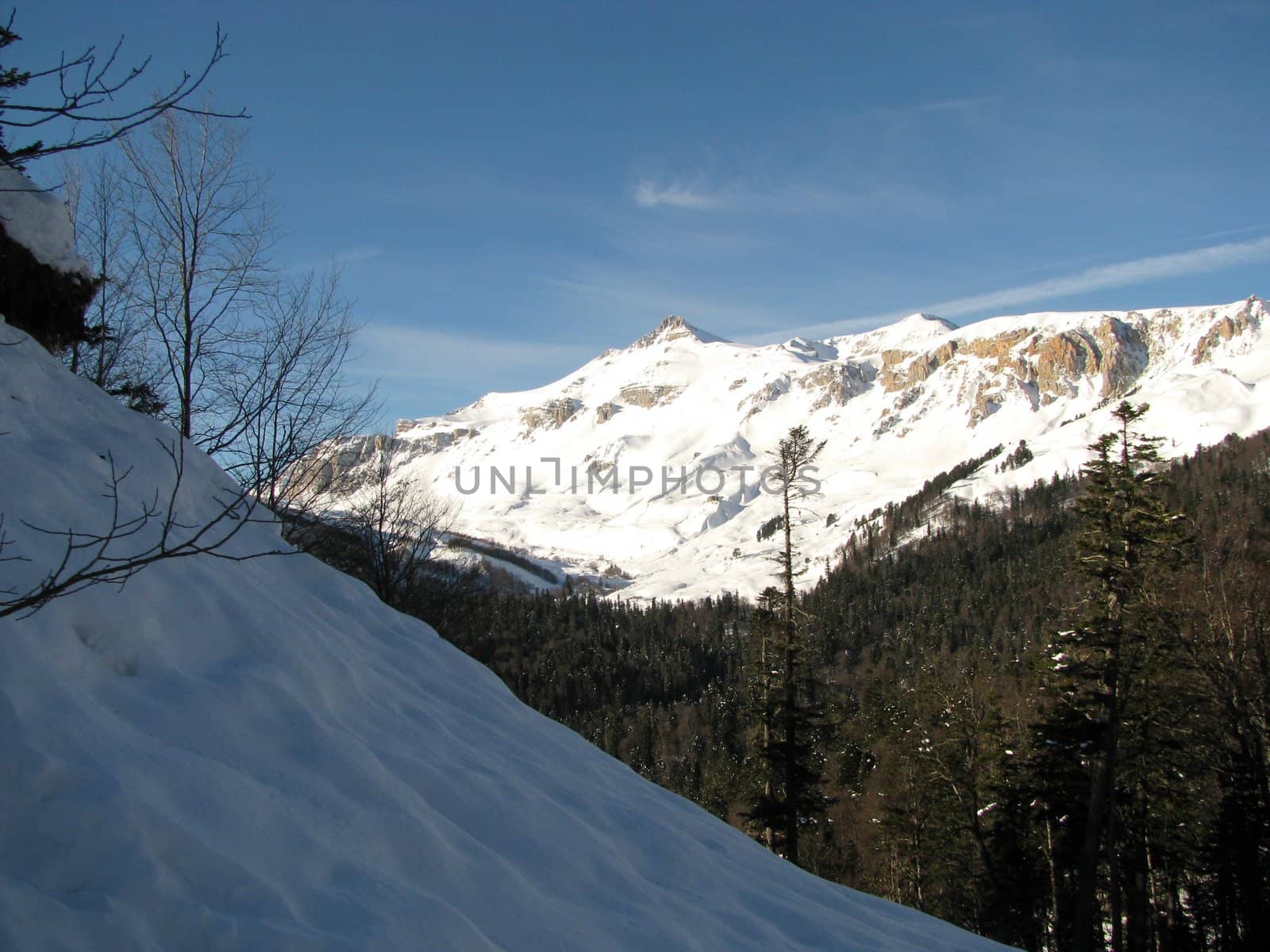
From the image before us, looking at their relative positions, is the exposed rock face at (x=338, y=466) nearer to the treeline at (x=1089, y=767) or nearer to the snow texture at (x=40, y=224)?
the treeline at (x=1089, y=767)

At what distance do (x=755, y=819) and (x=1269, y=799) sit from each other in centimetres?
1077

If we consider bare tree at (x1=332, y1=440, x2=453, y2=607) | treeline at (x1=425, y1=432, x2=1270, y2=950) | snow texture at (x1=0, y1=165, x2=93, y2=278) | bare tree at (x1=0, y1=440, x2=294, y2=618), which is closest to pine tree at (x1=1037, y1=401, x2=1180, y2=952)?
treeline at (x1=425, y1=432, x2=1270, y2=950)

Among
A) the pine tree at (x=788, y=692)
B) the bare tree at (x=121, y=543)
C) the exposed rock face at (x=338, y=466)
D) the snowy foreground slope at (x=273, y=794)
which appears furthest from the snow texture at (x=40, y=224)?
the pine tree at (x=788, y=692)

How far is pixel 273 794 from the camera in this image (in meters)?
3.29

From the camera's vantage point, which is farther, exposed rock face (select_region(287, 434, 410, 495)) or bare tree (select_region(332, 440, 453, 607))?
bare tree (select_region(332, 440, 453, 607))

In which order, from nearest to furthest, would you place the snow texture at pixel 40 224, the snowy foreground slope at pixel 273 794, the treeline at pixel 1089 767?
the snowy foreground slope at pixel 273 794 < the snow texture at pixel 40 224 < the treeline at pixel 1089 767

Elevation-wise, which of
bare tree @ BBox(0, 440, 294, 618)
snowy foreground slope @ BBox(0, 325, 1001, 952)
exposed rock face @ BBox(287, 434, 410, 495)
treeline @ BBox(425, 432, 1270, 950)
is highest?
exposed rock face @ BBox(287, 434, 410, 495)

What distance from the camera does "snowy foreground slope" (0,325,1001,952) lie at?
2568mm

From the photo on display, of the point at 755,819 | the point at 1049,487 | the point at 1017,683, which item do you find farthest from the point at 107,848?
the point at 1049,487

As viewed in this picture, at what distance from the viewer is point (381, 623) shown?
6996 mm

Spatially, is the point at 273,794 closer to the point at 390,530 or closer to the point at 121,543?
the point at 121,543

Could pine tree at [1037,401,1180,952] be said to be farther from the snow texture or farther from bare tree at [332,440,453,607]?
the snow texture

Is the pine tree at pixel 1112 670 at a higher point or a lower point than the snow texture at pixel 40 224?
lower

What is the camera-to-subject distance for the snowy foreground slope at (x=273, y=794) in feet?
8.43
